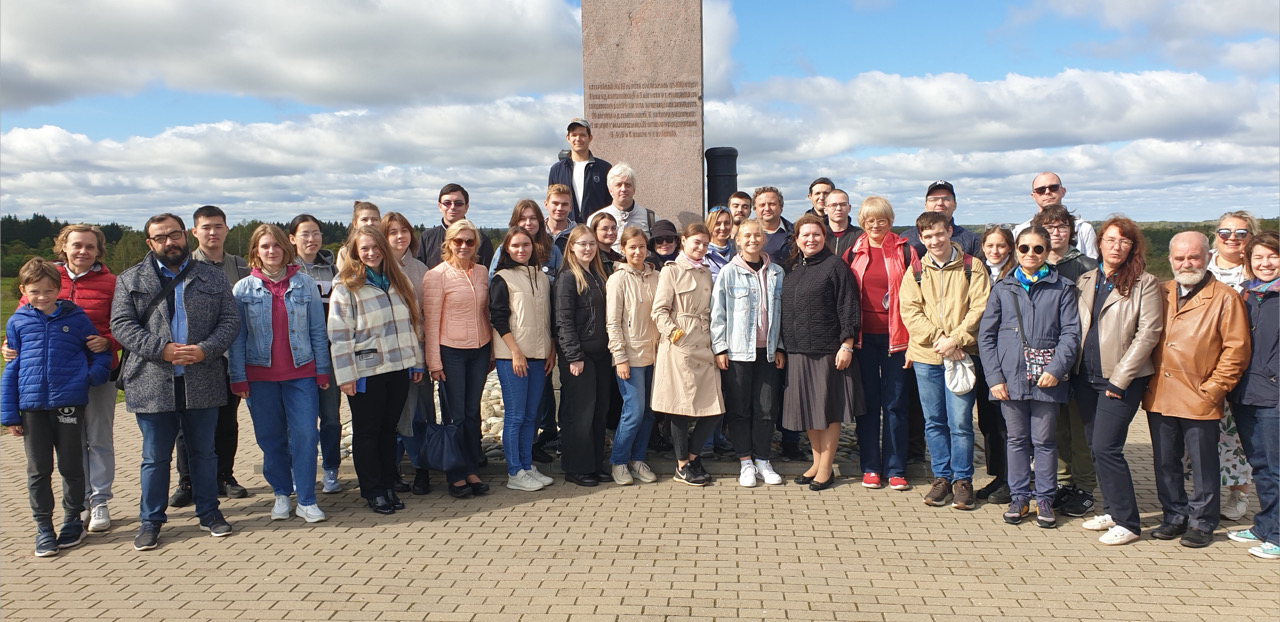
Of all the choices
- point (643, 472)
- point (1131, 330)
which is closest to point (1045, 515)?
point (1131, 330)

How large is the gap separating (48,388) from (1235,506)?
7.01 meters

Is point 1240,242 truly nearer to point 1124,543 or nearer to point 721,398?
point 1124,543

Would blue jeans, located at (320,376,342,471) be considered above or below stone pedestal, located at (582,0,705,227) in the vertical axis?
below

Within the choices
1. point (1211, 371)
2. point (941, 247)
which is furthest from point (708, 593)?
point (1211, 371)

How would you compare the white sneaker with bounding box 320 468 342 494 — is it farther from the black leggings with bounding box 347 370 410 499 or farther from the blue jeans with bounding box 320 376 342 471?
the black leggings with bounding box 347 370 410 499

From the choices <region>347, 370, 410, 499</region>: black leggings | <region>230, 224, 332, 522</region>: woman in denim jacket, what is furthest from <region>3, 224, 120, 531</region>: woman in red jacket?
<region>347, 370, 410, 499</region>: black leggings

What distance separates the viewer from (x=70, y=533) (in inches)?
176

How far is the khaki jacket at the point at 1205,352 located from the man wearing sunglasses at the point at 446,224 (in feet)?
14.5

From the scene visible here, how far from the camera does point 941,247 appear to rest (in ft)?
15.8

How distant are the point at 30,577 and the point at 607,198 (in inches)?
186

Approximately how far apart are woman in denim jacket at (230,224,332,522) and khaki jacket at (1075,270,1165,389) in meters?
4.54

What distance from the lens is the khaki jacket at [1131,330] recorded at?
13.7 feet

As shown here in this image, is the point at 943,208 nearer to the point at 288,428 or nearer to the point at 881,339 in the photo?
the point at 881,339

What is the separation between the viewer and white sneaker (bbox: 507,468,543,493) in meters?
5.27
